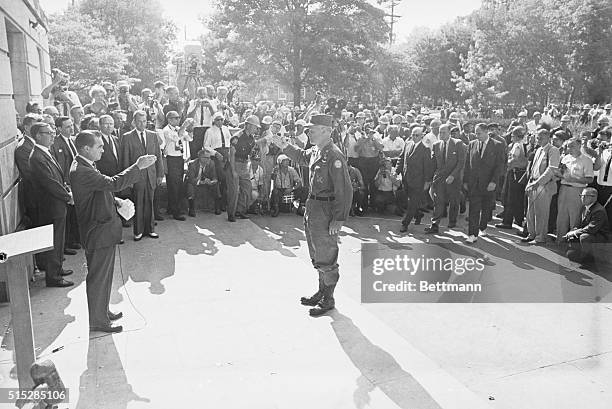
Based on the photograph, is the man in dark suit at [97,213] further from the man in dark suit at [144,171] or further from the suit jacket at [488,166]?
the suit jacket at [488,166]

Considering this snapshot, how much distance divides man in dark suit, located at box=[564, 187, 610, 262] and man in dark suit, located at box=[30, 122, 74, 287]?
21.4 feet

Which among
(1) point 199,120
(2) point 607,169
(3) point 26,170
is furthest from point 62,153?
(2) point 607,169

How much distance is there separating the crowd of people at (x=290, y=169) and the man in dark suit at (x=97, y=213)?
1398 millimetres

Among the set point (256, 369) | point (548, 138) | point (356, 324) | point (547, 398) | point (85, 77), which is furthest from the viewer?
point (85, 77)

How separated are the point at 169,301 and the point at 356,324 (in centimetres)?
201

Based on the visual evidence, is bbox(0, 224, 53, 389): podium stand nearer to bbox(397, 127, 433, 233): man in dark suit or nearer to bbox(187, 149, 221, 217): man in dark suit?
bbox(187, 149, 221, 217): man in dark suit

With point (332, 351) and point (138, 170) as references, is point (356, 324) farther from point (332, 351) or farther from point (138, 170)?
point (138, 170)

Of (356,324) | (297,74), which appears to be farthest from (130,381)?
(297,74)

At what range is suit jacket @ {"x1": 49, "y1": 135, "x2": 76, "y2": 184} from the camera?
7.02 meters

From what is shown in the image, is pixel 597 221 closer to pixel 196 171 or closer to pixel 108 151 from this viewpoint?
pixel 196 171

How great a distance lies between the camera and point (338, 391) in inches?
160

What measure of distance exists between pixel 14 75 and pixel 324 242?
6.57 m

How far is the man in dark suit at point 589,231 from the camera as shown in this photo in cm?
730

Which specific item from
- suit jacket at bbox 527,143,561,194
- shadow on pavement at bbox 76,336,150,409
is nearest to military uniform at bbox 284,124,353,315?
shadow on pavement at bbox 76,336,150,409
